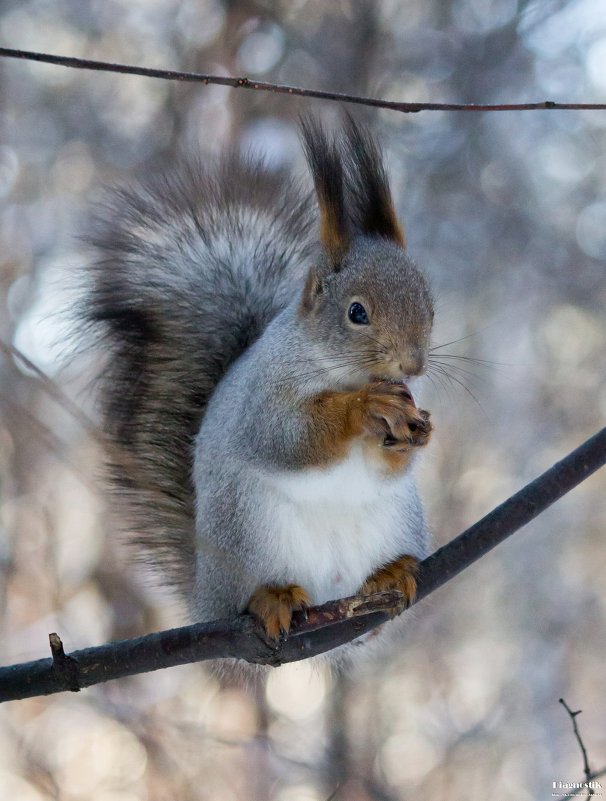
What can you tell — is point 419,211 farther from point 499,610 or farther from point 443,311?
point 499,610

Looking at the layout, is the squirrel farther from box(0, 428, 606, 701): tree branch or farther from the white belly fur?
box(0, 428, 606, 701): tree branch

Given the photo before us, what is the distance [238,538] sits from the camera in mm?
1892

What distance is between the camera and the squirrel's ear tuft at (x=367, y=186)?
1844mm

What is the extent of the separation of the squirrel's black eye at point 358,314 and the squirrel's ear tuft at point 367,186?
29cm

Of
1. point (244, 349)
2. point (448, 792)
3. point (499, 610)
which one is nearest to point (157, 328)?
point (244, 349)

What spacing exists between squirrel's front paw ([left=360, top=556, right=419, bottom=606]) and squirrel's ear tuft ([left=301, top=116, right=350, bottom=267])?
658 mm

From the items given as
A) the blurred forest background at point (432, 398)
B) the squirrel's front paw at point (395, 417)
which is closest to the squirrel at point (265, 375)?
the squirrel's front paw at point (395, 417)

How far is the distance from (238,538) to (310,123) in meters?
0.86

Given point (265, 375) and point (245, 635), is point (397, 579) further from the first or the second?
point (265, 375)

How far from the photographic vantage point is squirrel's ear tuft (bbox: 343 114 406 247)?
184 cm

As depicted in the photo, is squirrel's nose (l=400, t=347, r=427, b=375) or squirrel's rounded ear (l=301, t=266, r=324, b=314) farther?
squirrel's rounded ear (l=301, t=266, r=324, b=314)

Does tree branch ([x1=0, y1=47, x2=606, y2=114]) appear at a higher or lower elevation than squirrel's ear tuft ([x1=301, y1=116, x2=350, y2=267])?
higher

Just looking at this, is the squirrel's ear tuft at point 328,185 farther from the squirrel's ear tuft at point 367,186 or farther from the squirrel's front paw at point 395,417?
the squirrel's front paw at point 395,417

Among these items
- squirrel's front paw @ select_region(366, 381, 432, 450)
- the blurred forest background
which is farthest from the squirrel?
the blurred forest background
